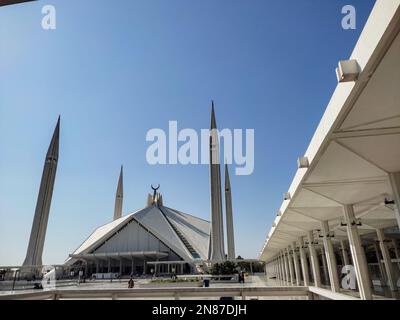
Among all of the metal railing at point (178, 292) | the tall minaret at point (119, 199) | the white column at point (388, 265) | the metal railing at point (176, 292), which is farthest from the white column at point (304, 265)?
the tall minaret at point (119, 199)

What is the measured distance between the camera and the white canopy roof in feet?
7.54

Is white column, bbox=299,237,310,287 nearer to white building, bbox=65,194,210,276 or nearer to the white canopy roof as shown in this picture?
the white canopy roof

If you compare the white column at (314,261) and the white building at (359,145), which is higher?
the white building at (359,145)

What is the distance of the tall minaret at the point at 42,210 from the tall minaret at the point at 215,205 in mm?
17053

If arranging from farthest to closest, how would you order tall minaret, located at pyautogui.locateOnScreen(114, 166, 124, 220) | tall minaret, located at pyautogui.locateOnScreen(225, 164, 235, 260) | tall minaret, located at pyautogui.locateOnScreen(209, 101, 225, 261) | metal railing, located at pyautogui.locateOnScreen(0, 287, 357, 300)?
1. tall minaret, located at pyautogui.locateOnScreen(114, 166, 124, 220)
2. tall minaret, located at pyautogui.locateOnScreen(225, 164, 235, 260)
3. tall minaret, located at pyautogui.locateOnScreen(209, 101, 225, 261)
4. metal railing, located at pyautogui.locateOnScreen(0, 287, 357, 300)

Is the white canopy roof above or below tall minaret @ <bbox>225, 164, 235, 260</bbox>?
below

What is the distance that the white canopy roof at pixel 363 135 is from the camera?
2.30 m

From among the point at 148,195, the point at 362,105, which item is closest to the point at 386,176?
the point at 362,105

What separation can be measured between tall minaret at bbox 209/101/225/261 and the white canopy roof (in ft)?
67.9

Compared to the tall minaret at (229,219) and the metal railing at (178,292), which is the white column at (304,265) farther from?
the tall minaret at (229,219)

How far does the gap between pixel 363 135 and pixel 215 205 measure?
24969 mm

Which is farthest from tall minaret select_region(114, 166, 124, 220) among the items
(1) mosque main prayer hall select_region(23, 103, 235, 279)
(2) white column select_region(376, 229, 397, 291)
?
(2) white column select_region(376, 229, 397, 291)

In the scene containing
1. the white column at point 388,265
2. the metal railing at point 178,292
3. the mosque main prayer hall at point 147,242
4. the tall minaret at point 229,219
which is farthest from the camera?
the tall minaret at point 229,219
